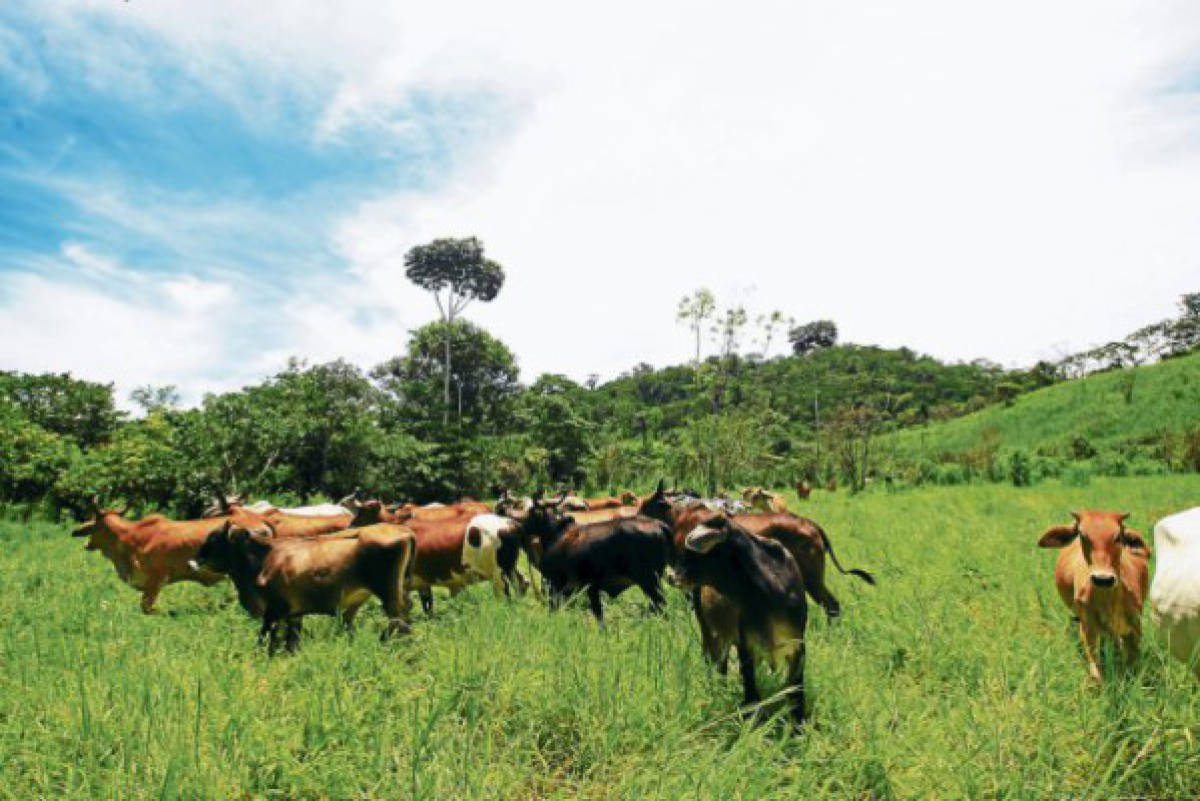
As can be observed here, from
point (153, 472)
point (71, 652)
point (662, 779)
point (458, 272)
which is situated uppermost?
point (458, 272)

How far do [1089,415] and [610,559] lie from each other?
37.1 metres

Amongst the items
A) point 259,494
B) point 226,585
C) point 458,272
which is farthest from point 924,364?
point 226,585

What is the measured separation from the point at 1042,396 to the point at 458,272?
3839cm

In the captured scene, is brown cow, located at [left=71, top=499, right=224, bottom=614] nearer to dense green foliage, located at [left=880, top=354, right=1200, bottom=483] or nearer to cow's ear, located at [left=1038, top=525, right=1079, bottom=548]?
cow's ear, located at [left=1038, top=525, right=1079, bottom=548]

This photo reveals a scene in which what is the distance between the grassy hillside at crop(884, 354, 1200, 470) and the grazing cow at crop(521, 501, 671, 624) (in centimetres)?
2503

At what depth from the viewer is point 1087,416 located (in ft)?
110

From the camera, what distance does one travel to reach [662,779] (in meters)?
2.72

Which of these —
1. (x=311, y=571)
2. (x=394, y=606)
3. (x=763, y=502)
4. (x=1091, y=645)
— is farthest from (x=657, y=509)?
(x=763, y=502)

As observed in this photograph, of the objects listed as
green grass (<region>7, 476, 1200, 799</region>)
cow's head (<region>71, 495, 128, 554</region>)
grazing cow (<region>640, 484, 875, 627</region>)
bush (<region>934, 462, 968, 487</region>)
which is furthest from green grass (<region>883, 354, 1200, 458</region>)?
cow's head (<region>71, 495, 128, 554</region>)

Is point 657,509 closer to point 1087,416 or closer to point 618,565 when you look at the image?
point 618,565

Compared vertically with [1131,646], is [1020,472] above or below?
below

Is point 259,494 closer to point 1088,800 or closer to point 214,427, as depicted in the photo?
point 214,427

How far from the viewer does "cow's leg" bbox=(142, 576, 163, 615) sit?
7.14 m

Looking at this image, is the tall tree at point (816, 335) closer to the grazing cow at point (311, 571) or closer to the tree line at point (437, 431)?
the tree line at point (437, 431)
